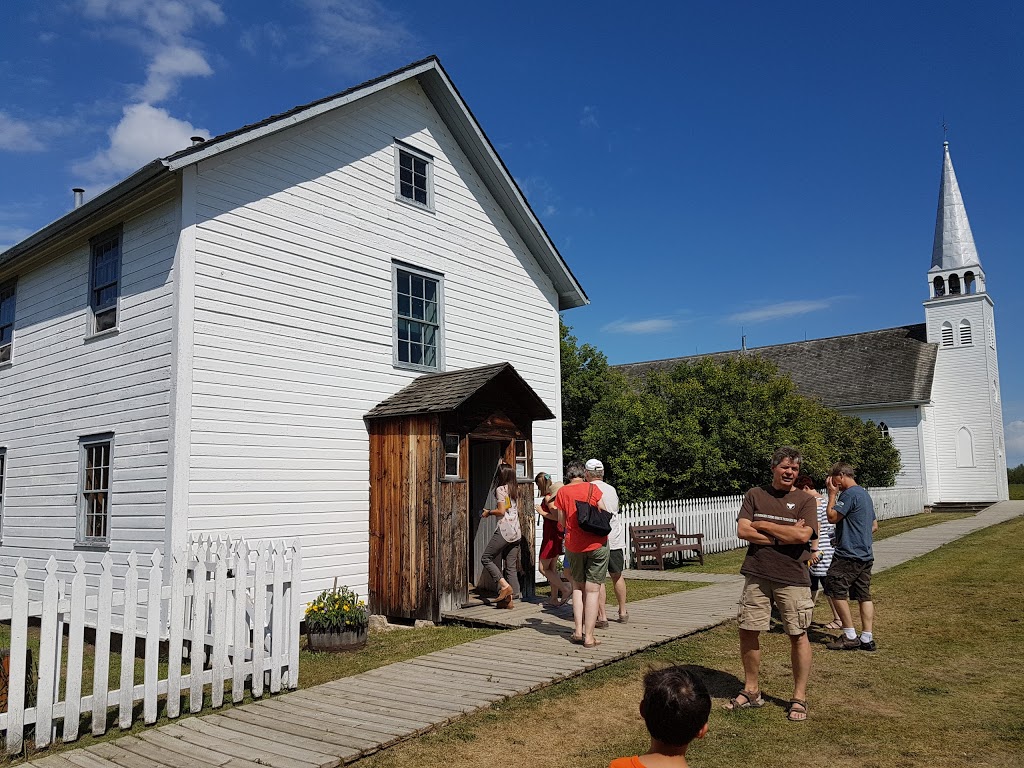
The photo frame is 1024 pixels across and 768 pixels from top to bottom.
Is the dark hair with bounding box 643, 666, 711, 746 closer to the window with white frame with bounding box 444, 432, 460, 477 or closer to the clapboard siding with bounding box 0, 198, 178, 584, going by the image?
the window with white frame with bounding box 444, 432, 460, 477

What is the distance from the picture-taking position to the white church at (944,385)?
129ft

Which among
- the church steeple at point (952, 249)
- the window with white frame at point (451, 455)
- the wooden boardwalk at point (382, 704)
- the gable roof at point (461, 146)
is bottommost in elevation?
the wooden boardwalk at point (382, 704)

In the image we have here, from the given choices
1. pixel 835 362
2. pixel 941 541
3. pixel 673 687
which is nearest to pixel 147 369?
pixel 673 687

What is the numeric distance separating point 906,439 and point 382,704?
1531 inches

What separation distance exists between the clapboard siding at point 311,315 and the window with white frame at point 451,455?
1491 mm

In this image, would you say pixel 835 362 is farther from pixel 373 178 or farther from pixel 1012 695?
pixel 1012 695

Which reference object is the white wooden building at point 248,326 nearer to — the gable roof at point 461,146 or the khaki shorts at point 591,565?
the gable roof at point 461,146

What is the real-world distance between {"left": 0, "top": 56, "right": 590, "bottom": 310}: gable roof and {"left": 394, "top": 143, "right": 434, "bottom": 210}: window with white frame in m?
1.10

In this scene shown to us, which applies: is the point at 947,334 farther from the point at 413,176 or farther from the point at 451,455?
the point at 451,455

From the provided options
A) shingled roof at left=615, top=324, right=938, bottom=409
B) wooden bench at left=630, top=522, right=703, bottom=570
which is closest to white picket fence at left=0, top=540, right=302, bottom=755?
wooden bench at left=630, top=522, right=703, bottom=570

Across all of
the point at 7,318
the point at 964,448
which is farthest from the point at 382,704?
the point at 964,448

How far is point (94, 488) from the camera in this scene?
11.6 meters

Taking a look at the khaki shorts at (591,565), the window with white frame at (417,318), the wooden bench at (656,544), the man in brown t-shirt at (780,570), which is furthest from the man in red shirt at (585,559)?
the wooden bench at (656,544)

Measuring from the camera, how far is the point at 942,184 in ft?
141
